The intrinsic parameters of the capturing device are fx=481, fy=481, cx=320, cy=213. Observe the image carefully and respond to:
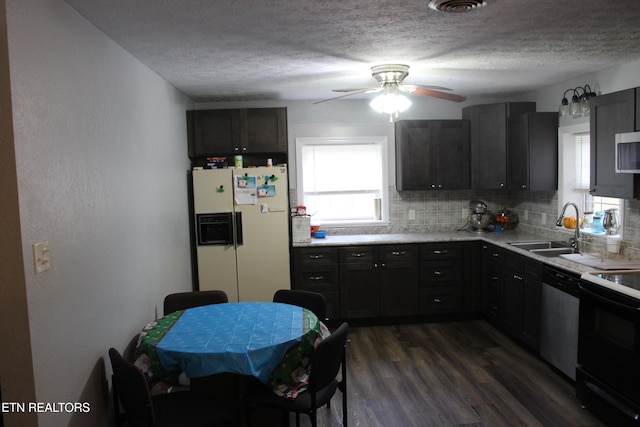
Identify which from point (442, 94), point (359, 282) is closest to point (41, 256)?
point (442, 94)

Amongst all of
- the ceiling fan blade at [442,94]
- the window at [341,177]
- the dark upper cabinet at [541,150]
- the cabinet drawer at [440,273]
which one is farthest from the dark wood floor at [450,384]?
the ceiling fan blade at [442,94]

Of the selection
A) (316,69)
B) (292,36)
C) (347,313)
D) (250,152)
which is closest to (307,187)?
(250,152)

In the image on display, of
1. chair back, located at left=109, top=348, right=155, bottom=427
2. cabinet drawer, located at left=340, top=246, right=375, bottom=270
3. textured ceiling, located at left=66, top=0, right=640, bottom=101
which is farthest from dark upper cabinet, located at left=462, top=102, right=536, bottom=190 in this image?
chair back, located at left=109, top=348, right=155, bottom=427

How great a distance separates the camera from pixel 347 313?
504 cm

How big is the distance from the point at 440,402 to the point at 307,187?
9.44 feet

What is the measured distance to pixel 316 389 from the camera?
101 inches

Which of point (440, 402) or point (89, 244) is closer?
point (89, 244)

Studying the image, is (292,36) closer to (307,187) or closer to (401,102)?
(401,102)

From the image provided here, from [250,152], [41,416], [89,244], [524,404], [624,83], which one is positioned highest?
[624,83]

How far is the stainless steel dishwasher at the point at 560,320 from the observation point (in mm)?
3539

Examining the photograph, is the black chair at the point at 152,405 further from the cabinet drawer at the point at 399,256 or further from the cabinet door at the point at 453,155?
the cabinet door at the point at 453,155

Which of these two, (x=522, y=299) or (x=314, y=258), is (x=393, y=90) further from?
(x=522, y=299)

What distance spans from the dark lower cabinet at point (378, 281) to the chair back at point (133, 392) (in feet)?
9.38

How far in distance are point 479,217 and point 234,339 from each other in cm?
364
